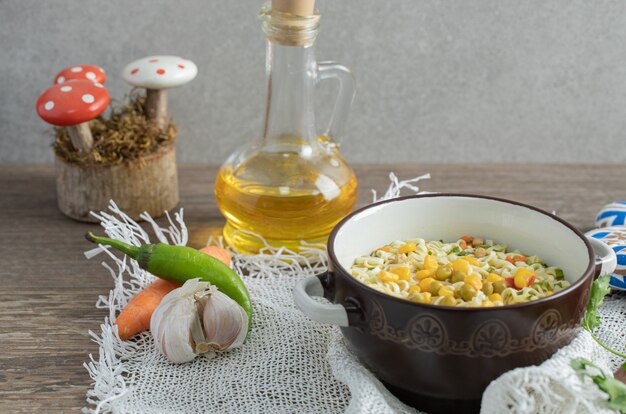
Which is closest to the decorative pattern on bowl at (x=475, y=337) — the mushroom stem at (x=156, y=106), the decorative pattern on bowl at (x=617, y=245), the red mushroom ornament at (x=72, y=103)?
the decorative pattern on bowl at (x=617, y=245)

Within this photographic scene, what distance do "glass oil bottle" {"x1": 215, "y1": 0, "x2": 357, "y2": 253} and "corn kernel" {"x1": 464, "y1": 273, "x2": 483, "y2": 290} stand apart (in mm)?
391

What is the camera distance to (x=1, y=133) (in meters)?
1.81

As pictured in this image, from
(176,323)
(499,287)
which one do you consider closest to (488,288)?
(499,287)

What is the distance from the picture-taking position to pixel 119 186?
4.81 ft

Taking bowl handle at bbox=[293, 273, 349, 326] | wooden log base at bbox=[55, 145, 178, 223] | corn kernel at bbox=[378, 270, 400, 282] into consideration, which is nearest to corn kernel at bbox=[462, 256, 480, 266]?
corn kernel at bbox=[378, 270, 400, 282]

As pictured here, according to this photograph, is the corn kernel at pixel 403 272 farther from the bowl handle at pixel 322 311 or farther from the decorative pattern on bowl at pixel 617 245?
the decorative pattern on bowl at pixel 617 245

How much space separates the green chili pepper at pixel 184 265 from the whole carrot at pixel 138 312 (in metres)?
0.03

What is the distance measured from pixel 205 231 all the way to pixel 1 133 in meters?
0.61

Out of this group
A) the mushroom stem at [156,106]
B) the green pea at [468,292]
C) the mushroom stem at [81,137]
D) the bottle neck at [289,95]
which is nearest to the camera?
the green pea at [468,292]

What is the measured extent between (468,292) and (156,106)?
0.79m

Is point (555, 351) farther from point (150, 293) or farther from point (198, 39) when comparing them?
point (198, 39)

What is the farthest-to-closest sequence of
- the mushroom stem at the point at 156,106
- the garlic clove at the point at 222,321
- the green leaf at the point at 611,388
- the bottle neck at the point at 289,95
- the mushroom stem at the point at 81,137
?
the mushroom stem at the point at 156,106 → the mushroom stem at the point at 81,137 → the bottle neck at the point at 289,95 → the garlic clove at the point at 222,321 → the green leaf at the point at 611,388

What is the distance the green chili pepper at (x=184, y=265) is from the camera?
3.76 feet

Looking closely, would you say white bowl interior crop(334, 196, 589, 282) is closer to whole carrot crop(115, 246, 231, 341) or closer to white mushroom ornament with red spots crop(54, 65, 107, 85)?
whole carrot crop(115, 246, 231, 341)
